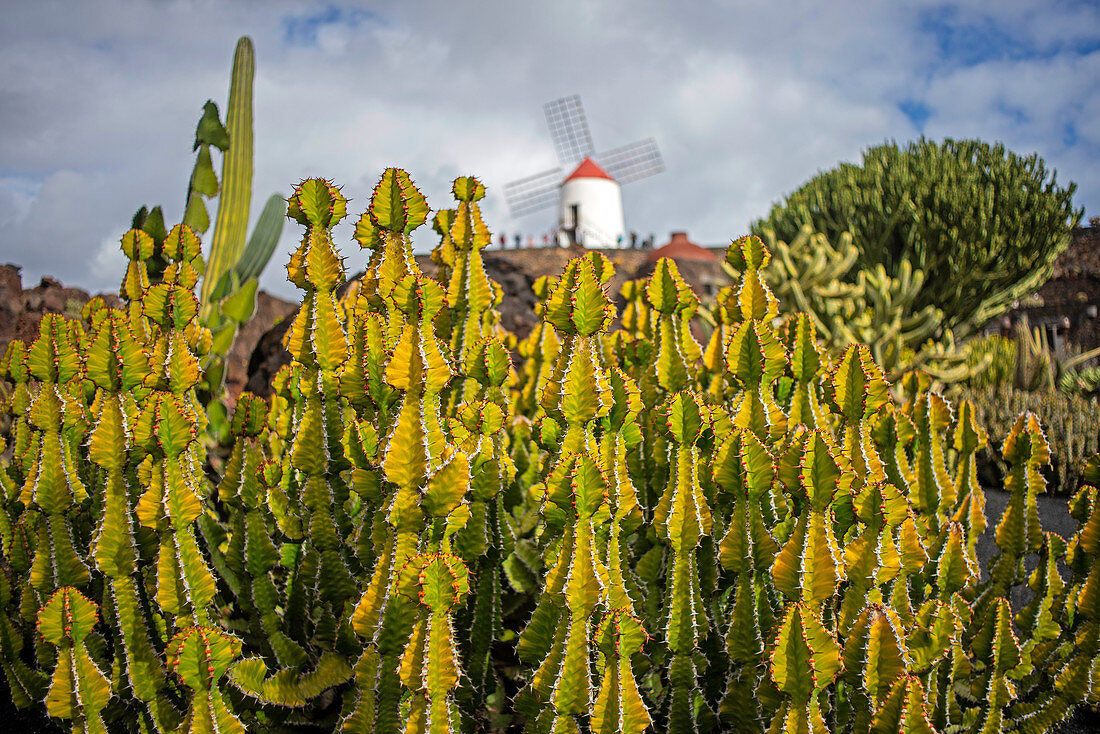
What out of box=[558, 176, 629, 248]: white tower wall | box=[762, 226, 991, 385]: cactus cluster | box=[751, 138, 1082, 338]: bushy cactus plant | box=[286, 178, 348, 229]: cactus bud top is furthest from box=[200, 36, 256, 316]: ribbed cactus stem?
box=[558, 176, 629, 248]: white tower wall

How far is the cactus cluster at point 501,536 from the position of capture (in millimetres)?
985

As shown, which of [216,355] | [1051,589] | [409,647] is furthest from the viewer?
[216,355]

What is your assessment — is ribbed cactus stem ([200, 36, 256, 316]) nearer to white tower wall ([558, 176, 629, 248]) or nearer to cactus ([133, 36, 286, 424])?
cactus ([133, 36, 286, 424])

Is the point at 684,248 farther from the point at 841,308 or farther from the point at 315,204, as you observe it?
the point at 315,204

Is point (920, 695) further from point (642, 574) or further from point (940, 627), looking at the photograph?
point (642, 574)

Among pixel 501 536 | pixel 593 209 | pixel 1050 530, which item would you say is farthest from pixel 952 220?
pixel 593 209

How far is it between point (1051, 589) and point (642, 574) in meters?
1.09

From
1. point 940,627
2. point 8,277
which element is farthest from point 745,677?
point 8,277

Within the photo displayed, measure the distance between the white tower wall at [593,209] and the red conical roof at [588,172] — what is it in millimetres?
223

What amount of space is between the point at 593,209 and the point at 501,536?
125ft

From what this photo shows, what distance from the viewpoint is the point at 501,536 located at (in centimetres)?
140

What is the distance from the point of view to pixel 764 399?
1.35 m

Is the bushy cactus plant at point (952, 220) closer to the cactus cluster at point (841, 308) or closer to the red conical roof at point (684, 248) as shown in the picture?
the cactus cluster at point (841, 308)

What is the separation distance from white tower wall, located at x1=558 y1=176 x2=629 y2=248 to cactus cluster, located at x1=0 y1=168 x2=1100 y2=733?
36.6m
